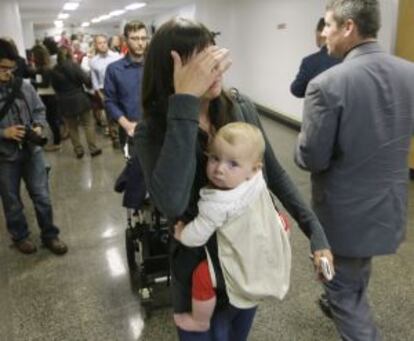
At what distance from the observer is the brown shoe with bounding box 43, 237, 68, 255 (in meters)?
2.97

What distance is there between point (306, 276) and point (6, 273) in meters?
1.98

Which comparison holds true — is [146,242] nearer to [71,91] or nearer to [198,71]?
[198,71]

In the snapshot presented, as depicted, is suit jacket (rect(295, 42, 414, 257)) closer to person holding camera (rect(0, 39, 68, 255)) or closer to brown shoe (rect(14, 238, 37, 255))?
person holding camera (rect(0, 39, 68, 255))

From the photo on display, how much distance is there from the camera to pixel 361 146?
1.51 metres

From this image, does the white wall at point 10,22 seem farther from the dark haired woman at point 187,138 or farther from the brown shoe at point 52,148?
the dark haired woman at point 187,138

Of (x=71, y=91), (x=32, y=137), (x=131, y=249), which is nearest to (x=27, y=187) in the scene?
(x=32, y=137)

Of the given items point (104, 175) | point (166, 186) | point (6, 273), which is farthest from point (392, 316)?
point (104, 175)

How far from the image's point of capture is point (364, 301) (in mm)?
1697

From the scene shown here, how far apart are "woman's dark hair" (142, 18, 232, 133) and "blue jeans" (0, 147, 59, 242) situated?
6.68ft

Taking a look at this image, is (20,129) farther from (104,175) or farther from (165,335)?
(104,175)

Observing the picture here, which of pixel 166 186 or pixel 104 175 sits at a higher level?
pixel 166 186

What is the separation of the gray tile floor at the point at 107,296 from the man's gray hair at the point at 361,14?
4.76 feet

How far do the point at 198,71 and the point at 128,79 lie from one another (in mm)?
2282

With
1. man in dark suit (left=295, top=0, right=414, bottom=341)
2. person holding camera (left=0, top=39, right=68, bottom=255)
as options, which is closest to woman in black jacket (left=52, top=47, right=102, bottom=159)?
person holding camera (left=0, top=39, right=68, bottom=255)
